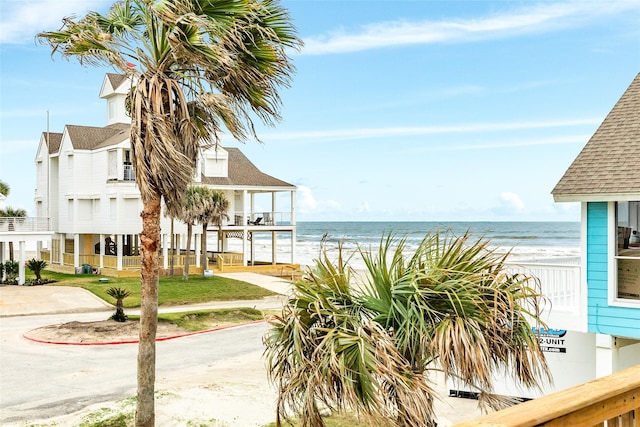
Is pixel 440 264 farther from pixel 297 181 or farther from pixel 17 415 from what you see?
pixel 297 181

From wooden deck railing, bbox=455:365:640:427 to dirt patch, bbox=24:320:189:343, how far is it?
21.2 m

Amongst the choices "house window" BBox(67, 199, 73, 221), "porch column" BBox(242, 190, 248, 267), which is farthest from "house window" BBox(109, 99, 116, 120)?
"porch column" BBox(242, 190, 248, 267)

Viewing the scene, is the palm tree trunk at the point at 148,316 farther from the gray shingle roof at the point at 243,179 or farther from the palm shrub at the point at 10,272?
the gray shingle roof at the point at 243,179

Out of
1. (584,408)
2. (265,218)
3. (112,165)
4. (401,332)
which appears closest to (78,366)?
(401,332)

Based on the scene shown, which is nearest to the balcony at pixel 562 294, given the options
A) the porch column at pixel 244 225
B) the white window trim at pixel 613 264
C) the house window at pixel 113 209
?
the white window trim at pixel 613 264

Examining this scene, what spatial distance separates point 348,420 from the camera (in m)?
11.9

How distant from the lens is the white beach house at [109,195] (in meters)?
41.3

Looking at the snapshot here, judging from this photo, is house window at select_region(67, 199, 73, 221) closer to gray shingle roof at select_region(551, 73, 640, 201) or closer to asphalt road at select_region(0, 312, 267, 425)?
asphalt road at select_region(0, 312, 267, 425)

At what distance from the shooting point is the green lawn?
32.4m

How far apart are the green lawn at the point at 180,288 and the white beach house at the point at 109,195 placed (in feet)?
8.63

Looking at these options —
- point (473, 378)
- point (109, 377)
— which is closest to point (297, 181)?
point (109, 377)

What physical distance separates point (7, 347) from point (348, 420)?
545 inches

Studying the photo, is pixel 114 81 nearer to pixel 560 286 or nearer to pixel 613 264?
pixel 560 286

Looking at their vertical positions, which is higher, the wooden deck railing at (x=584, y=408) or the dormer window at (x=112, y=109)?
the dormer window at (x=112, y=109)
